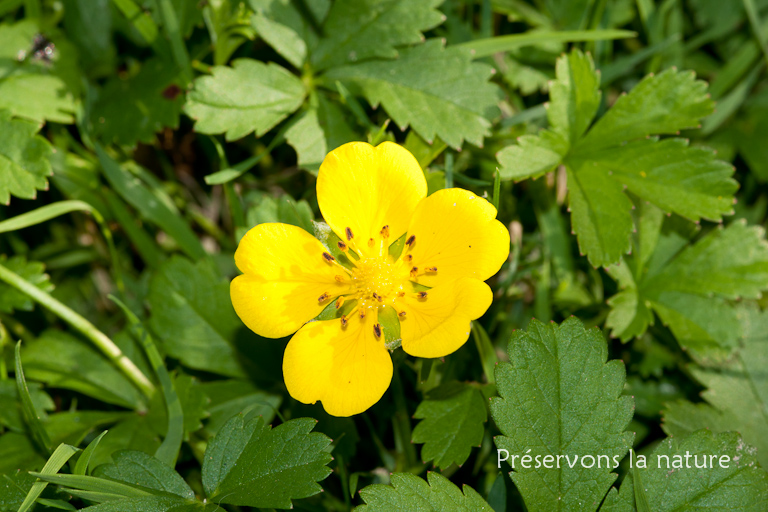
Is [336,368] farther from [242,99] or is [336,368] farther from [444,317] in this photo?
[242,99]

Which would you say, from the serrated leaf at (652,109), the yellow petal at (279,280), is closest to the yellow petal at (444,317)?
the yellow petal at (279,280)

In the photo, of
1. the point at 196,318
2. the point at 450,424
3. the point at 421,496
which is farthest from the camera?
the point at 196,318

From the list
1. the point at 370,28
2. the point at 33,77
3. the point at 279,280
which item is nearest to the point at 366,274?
the point at 279,280

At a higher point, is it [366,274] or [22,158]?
[22,158]

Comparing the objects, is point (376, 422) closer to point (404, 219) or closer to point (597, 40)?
point (404, 219)

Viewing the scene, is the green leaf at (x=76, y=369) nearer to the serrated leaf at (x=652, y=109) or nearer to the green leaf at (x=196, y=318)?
the green leaf at (x=196, y=318)

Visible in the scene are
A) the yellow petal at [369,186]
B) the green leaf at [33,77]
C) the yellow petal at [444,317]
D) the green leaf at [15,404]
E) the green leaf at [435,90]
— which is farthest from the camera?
the green leaf at [33,77]
